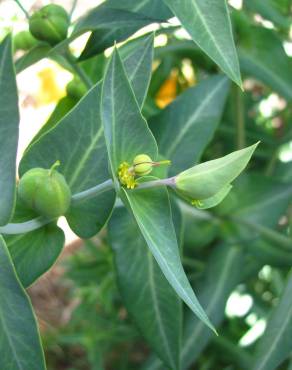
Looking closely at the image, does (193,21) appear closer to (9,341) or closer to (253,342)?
(9,341)

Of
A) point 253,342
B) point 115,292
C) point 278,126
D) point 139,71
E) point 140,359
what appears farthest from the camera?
point 278,126

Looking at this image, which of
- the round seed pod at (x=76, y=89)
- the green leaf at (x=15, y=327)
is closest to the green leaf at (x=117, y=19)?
the round seed pod at (x=76, y=89)

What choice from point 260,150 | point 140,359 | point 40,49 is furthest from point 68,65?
point 140,359

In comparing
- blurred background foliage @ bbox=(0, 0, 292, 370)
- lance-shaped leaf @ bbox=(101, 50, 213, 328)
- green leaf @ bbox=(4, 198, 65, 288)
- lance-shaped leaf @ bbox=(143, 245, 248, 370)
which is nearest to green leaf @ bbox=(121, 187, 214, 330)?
lance-shaped leaf @ bbox=(101, 50, 213, 328)

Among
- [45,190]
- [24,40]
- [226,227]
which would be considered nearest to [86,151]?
[45,190]

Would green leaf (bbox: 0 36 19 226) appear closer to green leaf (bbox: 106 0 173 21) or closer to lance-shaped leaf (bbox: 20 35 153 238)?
lance-shaped leaf (bbox: 20 35 153 238)

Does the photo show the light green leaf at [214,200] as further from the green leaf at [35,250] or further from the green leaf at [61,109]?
the green leaf at [61,109]
